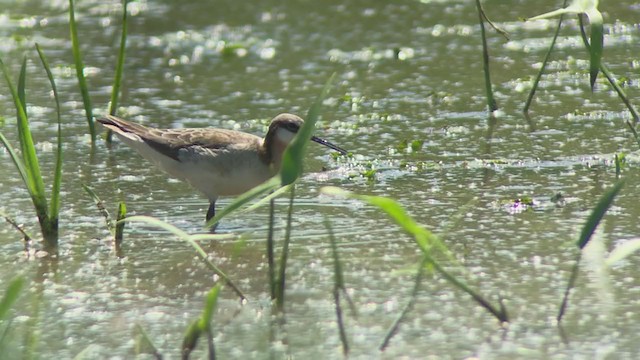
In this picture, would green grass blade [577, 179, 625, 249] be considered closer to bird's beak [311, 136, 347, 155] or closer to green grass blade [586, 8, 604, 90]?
green grass blade [586, 8, 604, 90]

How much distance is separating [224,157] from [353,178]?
0.95 meters

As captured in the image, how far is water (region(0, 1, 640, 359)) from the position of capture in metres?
5.68

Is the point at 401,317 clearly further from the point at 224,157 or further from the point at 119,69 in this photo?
the point at 119,69

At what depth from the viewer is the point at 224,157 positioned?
805 centimetres

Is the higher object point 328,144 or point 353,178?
point 328,144

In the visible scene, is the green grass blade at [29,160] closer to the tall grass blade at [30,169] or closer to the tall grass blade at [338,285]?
the tall grass blade at [30,169]

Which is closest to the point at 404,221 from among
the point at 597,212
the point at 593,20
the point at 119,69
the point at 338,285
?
the point at 338,285

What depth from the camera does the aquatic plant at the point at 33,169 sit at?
669 cm

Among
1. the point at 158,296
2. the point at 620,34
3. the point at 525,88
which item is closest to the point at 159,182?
the point at 158,296

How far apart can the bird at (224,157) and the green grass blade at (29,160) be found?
1253 mm

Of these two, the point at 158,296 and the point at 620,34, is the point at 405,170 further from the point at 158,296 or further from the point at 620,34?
the point at 620,34

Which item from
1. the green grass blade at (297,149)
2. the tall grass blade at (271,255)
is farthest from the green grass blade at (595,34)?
the tall grass blade at (271,255)

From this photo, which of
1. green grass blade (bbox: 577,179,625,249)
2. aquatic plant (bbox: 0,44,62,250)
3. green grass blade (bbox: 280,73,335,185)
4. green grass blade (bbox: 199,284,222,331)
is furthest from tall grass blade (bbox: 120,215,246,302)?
green grass blade (bbox: 577,179,625,249)

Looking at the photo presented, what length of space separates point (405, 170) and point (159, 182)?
1679mm
